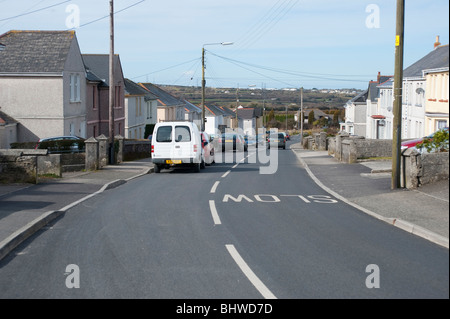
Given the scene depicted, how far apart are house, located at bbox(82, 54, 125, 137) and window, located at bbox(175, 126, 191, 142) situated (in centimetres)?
1756

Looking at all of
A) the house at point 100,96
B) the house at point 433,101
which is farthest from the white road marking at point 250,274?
the house at point 100,96

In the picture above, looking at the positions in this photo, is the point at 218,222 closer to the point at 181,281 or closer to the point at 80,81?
the point at 181,281

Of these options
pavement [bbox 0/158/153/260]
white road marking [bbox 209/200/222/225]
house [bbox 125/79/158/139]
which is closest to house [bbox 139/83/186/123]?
house [bbox 125/79/158/139]

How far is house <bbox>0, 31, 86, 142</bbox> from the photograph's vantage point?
109 feet

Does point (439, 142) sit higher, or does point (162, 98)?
point (162, 98)

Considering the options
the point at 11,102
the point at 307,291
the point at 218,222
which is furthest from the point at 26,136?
the point at 307,291

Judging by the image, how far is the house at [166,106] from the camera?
218 ft

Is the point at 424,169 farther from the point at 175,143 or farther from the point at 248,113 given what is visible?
the point at 248,113

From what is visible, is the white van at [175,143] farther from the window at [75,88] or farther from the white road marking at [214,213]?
the window at [75,88]

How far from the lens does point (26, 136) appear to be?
110 feet

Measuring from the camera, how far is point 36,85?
109 ft

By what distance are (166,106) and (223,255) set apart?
59139 mm

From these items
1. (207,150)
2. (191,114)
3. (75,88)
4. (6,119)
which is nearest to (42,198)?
(207,150)
